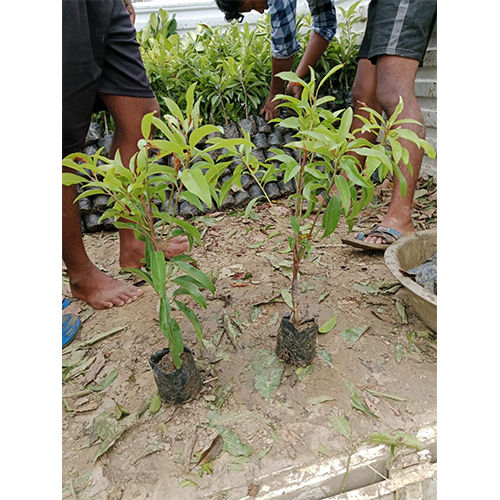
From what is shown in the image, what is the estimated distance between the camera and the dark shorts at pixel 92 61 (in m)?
1.48

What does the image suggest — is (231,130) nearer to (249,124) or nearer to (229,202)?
(249,124)

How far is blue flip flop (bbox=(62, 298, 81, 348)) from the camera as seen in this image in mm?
1680

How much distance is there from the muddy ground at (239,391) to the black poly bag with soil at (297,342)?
5cm

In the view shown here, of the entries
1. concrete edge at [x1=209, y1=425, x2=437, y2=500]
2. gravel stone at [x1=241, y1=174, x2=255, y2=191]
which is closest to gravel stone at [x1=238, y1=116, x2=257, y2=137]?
gravel stone at [x1=241, y1=174, x2=255, y2=191]

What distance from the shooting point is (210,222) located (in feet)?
9.41

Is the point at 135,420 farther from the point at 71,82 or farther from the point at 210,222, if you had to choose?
the point at 210,222

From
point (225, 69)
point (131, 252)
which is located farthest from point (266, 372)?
point (225, 69)

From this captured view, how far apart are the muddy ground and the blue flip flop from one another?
→ 1.3 inches

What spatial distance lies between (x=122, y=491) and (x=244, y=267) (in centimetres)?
125

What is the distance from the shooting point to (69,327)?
1735 mm

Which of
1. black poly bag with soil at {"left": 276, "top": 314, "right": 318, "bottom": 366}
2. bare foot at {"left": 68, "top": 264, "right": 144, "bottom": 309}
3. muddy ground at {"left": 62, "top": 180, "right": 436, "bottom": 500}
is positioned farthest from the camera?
bare foot at {"left": 68, "top": 264, "right": 144, "bottom": 309}

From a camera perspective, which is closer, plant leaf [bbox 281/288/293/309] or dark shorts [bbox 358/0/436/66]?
plant leaf [bbox 281/288/293/309]

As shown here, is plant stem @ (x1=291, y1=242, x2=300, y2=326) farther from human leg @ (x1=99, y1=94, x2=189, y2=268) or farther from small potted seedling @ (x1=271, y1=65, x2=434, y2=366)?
human leg @ (x1=99, y1=94, x2=189, y2=268)

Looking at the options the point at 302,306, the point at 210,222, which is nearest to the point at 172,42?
the point at 210,222
